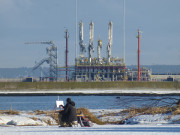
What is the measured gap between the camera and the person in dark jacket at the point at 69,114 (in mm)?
21844

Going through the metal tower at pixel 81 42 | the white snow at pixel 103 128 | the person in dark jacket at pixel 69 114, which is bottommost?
the white snow at pixel 103 128

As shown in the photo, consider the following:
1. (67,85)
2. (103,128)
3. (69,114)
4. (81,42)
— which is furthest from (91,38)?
(103,128)

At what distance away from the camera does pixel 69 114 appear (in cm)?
2180

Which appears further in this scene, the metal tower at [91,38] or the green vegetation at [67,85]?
the metal tower at [91,38]

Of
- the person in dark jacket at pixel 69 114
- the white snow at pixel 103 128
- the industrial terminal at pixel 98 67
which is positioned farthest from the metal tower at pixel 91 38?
the person in dark jacket at pixel 69 114

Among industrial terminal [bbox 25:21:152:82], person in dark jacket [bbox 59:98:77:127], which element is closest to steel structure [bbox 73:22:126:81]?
industrial terminal [bbox 25:21:152:82]

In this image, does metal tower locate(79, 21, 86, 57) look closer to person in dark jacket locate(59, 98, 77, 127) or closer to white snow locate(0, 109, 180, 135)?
white snow locate(0, 109, 180, 135)

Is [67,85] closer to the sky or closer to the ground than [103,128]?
closer to the sky

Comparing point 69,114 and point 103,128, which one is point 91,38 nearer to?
point 69,114

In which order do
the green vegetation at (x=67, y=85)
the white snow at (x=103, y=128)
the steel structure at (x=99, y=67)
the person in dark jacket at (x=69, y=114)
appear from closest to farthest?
the white snow at (x=103, y=128) → the person in dark jacket at (x=69, y=114) → the green vegetation at (x=67, y=85) → the steel structure at (x=99, y=67)

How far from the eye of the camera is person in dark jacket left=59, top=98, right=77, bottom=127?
860 inches

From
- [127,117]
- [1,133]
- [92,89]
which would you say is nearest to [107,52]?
[92,89]

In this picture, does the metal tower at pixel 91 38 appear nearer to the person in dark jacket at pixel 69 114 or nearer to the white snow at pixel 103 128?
the white snow at pixel 103 128

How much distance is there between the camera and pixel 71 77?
9219cm
